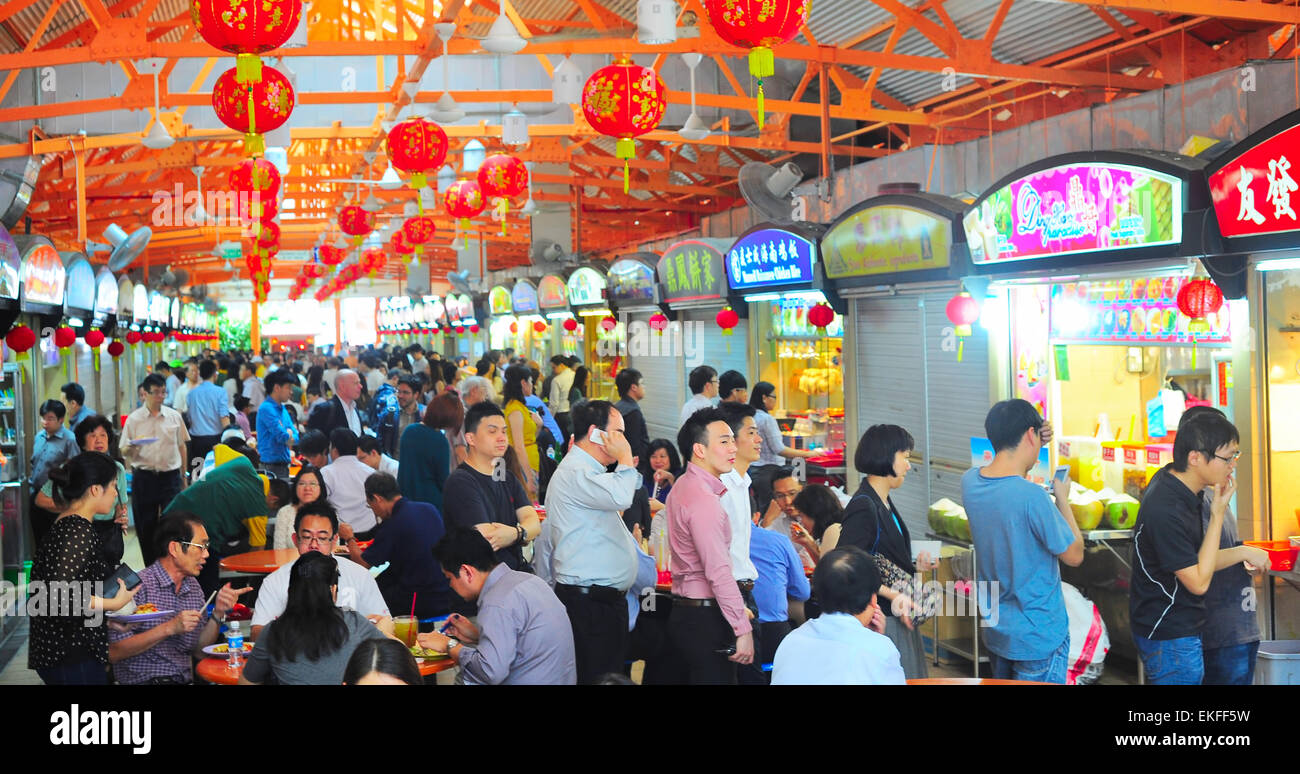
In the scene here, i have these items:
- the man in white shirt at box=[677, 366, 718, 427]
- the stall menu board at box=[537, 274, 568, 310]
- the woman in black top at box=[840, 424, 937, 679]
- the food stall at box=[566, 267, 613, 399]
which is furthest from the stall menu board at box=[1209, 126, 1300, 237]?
the stall menu board at box=[537, 274, 568, 310]

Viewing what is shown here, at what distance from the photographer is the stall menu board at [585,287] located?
1503 centimetres

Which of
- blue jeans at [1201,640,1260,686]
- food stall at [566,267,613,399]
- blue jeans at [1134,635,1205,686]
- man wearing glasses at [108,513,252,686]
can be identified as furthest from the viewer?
food stall at [566,267,613,399]

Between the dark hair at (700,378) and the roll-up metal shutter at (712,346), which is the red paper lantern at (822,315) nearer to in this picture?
the dark hair at (700,378)

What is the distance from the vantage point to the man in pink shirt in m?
4.61

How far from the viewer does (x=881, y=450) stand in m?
4.58

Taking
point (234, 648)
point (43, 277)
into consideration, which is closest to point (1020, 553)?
point (234, 648)

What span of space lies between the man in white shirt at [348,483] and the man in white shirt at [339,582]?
187cm

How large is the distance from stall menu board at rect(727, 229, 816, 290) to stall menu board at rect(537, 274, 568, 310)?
571cm

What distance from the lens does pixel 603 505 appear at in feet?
16.4

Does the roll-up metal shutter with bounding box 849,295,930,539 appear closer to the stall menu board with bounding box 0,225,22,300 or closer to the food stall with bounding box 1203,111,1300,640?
the food stall with bounding box 1203,111,1300,640

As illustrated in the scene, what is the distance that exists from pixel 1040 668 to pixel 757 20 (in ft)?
A: 9.42

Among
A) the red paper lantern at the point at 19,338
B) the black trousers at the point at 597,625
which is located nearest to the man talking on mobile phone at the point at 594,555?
the black trousers at the point at 597,625

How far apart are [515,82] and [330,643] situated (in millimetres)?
11357
